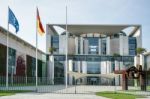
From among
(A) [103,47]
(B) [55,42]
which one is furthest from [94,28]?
(B) [55,42]

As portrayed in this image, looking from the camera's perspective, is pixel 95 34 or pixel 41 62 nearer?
pixel 41 62

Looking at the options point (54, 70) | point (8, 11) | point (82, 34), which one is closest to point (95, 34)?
point (82, 34)

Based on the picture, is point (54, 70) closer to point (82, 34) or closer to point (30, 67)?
point (30, 67)

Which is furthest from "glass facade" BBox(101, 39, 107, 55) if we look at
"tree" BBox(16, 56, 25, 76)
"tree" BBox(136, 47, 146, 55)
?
"tree" BBox(16, 56, 25, 76)

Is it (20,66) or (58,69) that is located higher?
(20,66)

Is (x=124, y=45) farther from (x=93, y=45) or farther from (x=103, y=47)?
(x=93, y=45)

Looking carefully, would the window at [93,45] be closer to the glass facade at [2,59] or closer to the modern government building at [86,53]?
the modern government building at [86,53]

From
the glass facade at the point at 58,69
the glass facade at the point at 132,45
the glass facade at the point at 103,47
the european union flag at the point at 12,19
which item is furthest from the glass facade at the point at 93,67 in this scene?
the european union flag at the point at 12,19

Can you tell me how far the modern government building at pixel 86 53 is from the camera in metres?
89.9

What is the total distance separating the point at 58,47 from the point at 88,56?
29.2ft

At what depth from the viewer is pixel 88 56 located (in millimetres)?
96562

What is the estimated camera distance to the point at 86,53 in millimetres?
101375

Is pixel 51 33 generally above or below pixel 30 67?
above

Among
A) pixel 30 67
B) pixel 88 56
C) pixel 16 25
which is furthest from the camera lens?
pixel 88 56
